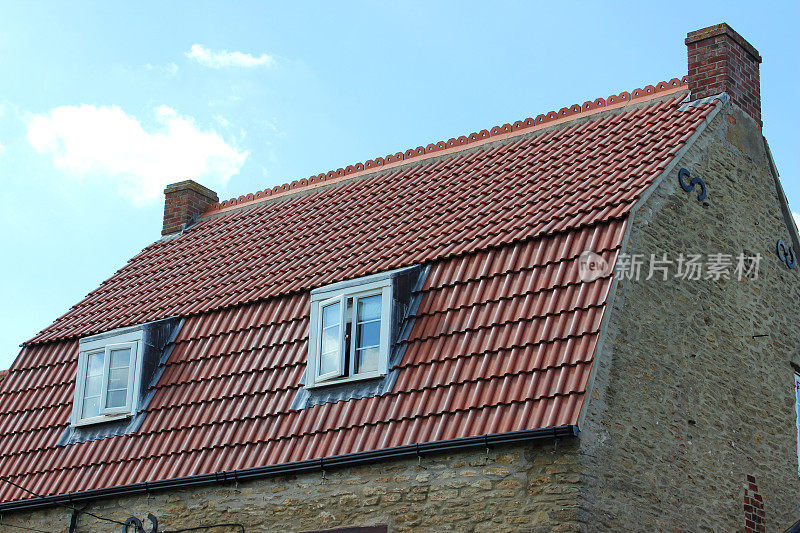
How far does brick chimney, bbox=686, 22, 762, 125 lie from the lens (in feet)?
50.5

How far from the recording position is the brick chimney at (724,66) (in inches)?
606

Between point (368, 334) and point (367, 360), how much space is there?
1.17 feet

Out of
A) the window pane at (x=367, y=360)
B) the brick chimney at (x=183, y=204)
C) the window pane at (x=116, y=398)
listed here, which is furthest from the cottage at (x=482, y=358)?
the brick chimney at (x=183, y=204)

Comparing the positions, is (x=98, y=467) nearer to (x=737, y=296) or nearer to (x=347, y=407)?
(x=347, y=407)

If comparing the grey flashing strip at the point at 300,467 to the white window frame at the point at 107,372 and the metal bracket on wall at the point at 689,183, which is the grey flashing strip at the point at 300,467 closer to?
the white window frame at the point at 107,372

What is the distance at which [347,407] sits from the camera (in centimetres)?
1311

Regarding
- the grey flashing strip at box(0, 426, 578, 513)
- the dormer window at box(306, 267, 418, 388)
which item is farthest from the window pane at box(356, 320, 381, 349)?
the grey flashing strip at box(0, 426, 578, 513)

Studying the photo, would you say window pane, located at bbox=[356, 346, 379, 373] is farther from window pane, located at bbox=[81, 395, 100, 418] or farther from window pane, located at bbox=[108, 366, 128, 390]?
window pane, located at bbox=[81, 395, 100, 418]

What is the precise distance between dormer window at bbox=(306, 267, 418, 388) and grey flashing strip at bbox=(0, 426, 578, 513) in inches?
45.2

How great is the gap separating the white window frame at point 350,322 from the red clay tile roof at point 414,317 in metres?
0.27

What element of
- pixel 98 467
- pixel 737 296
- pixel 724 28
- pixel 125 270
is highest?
pixel 724 28

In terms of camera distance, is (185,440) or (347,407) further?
(185,440)

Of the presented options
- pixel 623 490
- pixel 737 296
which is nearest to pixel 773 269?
pixel 737 296

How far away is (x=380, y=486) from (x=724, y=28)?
332 inches
